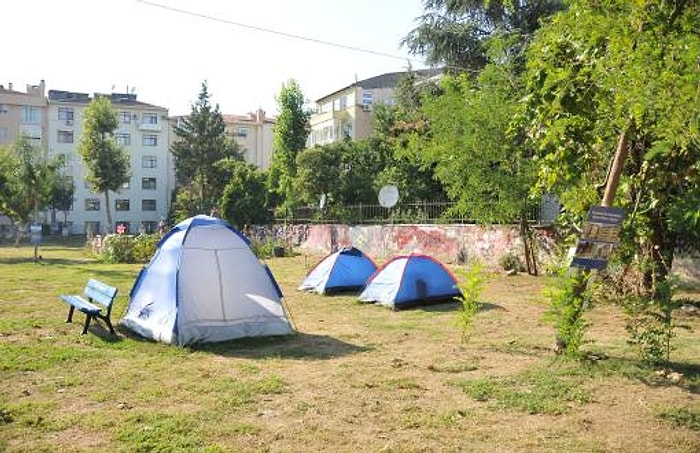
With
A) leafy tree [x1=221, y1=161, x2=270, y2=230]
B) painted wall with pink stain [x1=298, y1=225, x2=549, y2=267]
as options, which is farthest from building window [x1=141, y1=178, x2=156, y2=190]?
painted wall with pink stain [x1=298, y1=225, x2=549, y2=267]

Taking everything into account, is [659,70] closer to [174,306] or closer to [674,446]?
[674,446]

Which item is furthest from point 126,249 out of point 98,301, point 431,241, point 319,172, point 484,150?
point 98,301

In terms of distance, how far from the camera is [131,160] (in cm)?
6894

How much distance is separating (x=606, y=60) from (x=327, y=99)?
56.2 meters

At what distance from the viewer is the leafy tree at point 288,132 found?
40.2 m

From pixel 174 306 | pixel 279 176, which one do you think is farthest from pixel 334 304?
pixel 279 176

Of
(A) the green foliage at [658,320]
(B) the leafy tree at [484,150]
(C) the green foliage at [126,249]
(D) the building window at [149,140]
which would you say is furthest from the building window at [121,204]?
(A) the green foliage at [658,320]

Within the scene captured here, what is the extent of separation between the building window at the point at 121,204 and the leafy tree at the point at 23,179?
35465 millimetres

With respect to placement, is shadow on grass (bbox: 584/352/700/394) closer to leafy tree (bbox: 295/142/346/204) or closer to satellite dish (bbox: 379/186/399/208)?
satellite dish (bbox: 379/186/399/208)

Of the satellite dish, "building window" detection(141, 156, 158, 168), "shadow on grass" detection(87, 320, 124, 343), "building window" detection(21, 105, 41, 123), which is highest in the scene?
"building window" detection(21, 105, 41, 123)

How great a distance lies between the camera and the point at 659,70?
6.21 meters

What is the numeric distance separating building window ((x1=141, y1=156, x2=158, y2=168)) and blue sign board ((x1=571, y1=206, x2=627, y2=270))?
2655 inches

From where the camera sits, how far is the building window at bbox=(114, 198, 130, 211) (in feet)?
222

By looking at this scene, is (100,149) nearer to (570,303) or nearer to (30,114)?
(30,114)
